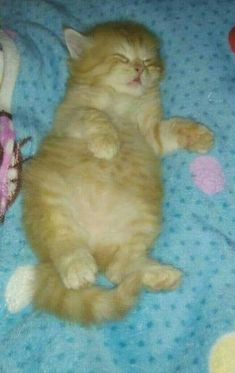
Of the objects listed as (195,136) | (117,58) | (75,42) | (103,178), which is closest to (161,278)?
(103,178)

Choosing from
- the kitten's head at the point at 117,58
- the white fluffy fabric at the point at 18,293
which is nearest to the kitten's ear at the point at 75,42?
the kitten's head at the point at 117,58

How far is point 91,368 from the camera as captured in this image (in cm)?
127

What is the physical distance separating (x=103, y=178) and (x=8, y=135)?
0.88ft

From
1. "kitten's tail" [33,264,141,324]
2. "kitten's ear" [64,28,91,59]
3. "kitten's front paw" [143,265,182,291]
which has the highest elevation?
"kitten's ear" [64,28,91,59]

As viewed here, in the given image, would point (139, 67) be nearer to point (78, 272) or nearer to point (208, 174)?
point (208, 174)

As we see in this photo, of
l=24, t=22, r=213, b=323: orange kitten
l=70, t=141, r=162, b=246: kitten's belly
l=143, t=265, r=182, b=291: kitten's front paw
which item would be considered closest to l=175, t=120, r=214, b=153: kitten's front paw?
l=24, t=22, r=213, b=323: orange kitten

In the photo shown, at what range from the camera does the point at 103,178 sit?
1442 millimetres

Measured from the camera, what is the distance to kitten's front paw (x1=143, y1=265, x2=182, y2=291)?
128cm

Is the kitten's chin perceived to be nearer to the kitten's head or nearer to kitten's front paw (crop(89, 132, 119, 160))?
the kitten's head

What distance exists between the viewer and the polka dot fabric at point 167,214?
130 cm

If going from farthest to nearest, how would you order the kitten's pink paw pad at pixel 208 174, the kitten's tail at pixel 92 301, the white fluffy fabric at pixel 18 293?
the kitten's pink paw pad at pixel 208 174 → the white fluffy fabric at pixel 18 293 → the kitten's tail at pixel 92 301

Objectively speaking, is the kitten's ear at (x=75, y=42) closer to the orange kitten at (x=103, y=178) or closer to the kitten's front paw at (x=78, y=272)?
the orange kitten at (x=103, y=178)

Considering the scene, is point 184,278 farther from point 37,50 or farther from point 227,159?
point 37,50

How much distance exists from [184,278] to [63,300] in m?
0.29
